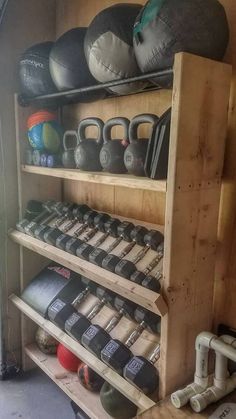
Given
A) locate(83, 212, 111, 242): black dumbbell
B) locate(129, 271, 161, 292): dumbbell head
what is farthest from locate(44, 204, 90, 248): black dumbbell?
locate(129, 271, 161, 292): dumbbell head

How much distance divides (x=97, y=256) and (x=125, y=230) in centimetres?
21

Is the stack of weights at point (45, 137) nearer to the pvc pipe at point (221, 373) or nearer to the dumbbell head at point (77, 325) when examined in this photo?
the dumbbell head at point (77, 325)

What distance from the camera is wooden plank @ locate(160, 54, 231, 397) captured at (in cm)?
113

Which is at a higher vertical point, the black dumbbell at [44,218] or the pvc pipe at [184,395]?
the black dumbbell at [44,218]

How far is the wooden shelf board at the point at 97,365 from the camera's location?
1357 millimetres

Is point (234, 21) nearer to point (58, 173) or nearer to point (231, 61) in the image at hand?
point (231, 61)

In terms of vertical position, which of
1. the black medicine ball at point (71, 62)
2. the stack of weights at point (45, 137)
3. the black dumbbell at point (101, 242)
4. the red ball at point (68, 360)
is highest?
the black medicine ball at point (71, 62)

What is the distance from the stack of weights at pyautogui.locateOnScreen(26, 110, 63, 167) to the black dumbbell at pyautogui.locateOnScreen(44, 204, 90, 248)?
0.98ft

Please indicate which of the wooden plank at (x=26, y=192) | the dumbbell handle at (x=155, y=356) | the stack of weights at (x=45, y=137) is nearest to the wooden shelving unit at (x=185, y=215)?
the dumbbell handle at (x=155, y=356)

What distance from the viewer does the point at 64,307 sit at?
1.86 metres

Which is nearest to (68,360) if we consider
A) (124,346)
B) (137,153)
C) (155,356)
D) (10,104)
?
(124,346)

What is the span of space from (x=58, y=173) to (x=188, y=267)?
33.5 inches

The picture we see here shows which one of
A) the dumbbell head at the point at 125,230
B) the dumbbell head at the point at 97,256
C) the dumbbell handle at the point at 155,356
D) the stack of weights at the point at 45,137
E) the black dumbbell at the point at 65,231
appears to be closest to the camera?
the dumbbell handle at the point at 155,356

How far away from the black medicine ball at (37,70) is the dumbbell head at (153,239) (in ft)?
3.10
